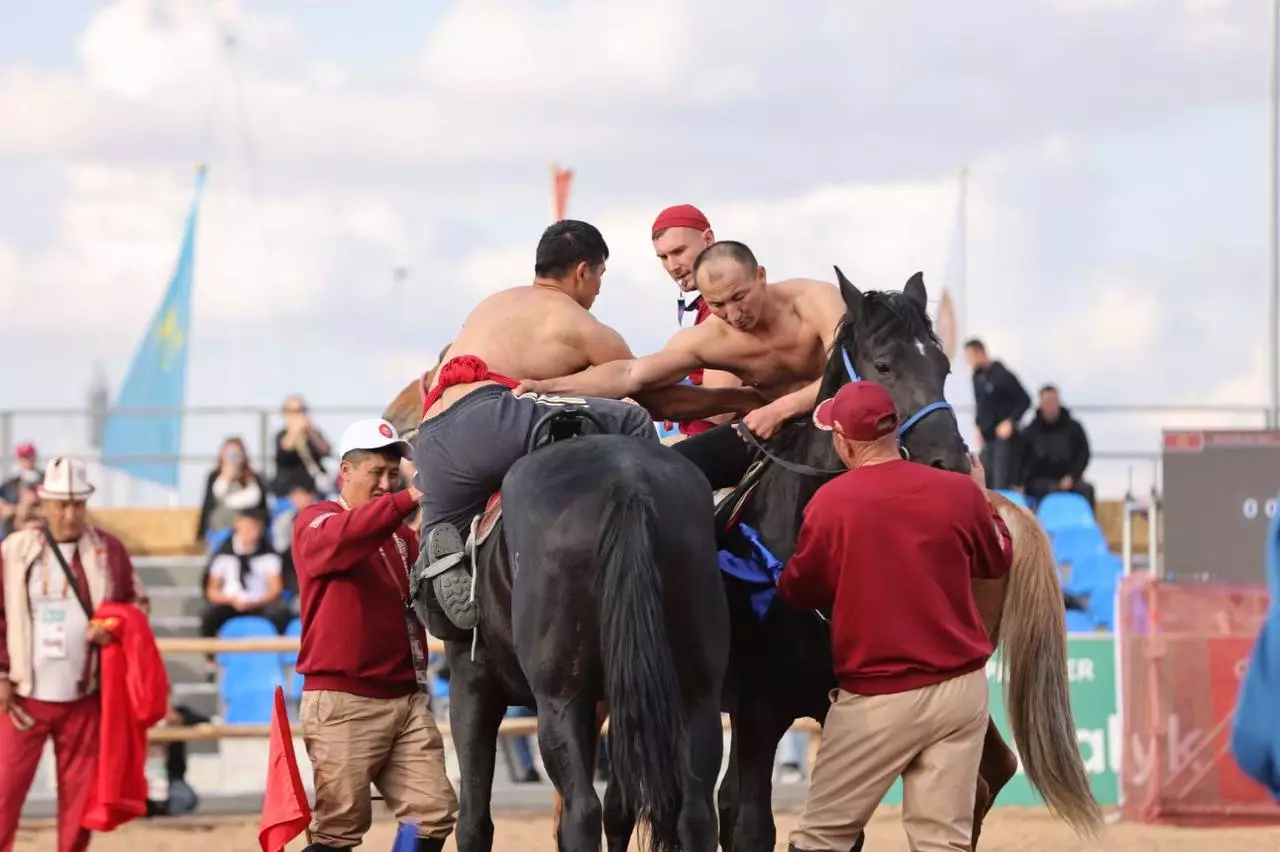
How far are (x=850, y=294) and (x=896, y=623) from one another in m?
1.16

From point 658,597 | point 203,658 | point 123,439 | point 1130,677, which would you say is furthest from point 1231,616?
point 123,439

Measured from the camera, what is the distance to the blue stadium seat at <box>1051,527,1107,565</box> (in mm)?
15812

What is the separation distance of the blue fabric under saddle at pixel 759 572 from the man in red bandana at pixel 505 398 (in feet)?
1.66

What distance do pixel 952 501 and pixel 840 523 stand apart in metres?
0.33

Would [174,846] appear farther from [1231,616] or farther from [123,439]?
[123,439]

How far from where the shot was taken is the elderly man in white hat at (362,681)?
6.85m

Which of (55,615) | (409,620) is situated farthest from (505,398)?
(55,615)

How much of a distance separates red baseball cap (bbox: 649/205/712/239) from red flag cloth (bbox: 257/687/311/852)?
244 cm

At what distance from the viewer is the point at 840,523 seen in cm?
566

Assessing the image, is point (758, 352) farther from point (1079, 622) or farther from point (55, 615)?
point (1079, 622)

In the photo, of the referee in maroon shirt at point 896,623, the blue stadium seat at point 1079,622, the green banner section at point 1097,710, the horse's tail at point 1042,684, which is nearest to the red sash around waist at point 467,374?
the referee in maroon shirt at point 896,623

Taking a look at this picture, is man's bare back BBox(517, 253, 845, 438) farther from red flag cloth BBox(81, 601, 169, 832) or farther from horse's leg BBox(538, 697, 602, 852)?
red flag cloth BBox(81, 601, 169, 832)

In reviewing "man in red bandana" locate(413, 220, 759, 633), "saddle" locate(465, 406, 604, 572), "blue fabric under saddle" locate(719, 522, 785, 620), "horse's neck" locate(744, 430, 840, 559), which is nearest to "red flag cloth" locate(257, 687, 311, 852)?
"man in red bandana" locate(413, 220, 759, 633)

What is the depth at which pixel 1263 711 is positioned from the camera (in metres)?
3.73
